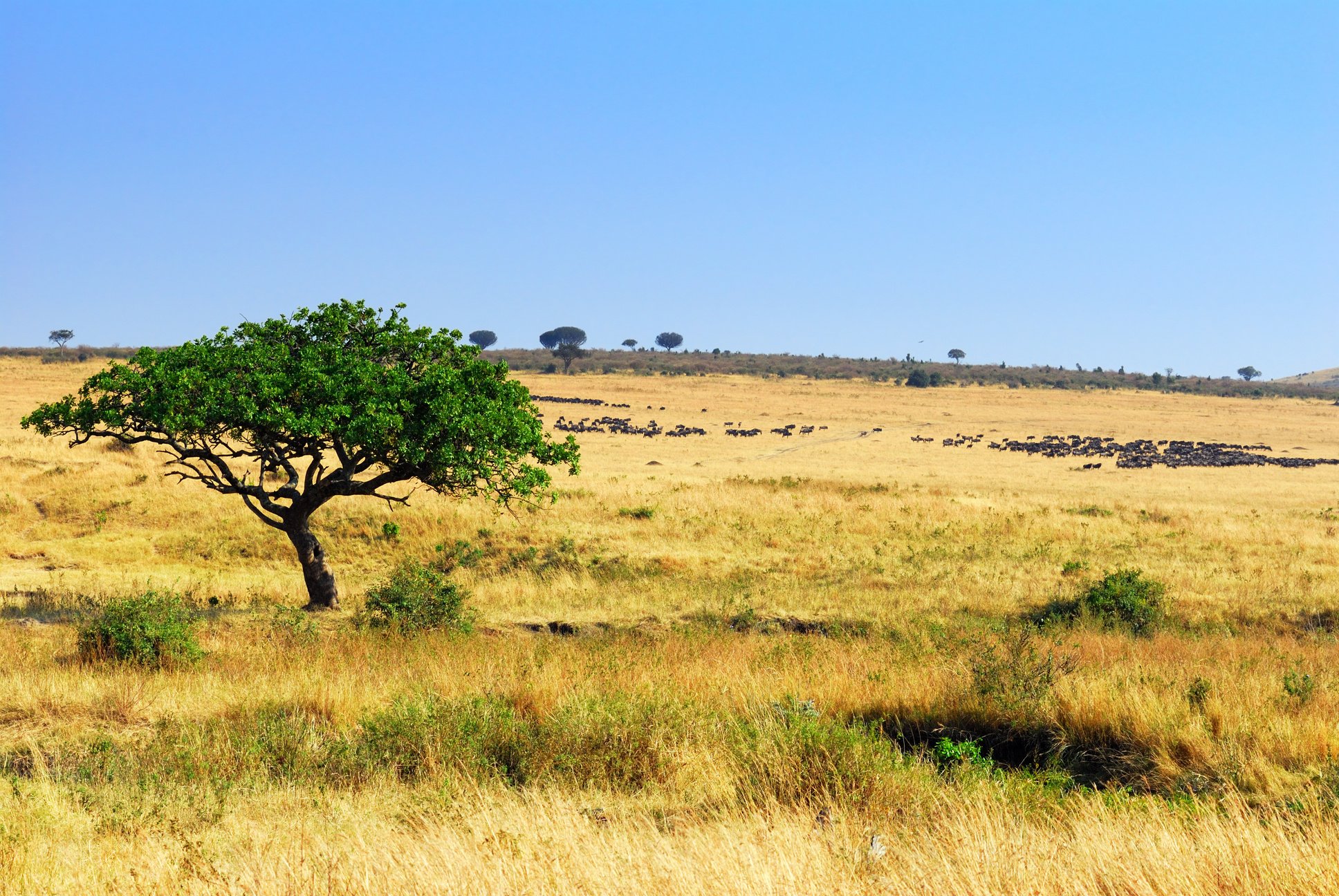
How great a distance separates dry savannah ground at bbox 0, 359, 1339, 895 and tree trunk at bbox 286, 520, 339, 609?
52cm

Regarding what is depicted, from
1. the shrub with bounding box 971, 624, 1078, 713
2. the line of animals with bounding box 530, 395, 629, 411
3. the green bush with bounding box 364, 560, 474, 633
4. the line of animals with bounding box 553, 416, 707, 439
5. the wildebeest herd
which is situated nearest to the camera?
the shrub with bounding box 971, 624, 1078, 713

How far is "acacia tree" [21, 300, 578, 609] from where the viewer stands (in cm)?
1791

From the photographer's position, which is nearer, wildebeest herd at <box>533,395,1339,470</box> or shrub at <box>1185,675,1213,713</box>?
shrub at <box>1185,675,1213,713</box>

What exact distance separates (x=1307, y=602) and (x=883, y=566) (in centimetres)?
923

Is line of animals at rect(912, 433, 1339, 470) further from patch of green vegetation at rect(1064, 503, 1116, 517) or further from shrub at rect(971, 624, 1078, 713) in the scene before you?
shrub at rect(971, 624, 1078, 713)

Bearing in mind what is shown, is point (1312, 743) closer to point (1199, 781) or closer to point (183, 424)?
point (1199, 781)

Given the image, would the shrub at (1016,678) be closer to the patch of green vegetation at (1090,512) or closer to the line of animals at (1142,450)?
the patch of green vegetation at (1090,512)

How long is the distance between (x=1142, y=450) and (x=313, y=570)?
64.2m

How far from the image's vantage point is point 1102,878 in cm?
512

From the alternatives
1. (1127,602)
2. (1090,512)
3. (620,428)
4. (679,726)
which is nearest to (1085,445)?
(620,428)

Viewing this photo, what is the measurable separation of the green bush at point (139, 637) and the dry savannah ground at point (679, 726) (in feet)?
1.16

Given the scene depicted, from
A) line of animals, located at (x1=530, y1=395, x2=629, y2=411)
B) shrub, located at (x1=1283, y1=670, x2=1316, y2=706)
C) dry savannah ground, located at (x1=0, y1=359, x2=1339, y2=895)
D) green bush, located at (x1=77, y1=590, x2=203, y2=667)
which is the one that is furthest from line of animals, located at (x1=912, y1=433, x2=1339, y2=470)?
green bush, located at (x1=77, y1=590, x2=203, y2=667)

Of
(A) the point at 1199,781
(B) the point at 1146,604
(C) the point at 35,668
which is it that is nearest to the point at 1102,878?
(A) the point at 1199,781

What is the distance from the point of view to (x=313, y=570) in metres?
19.9
